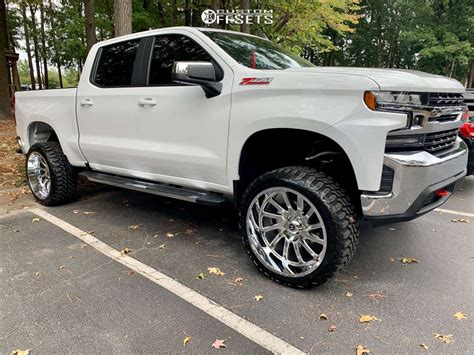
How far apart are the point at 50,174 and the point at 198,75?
2.75m

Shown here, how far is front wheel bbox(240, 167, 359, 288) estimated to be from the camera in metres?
2.65

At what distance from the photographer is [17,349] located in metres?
2.21

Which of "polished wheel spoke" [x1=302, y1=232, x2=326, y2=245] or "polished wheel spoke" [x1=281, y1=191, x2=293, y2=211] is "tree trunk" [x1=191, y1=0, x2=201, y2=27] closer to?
"polished wheel spoke" [x1=281, y1=191, x2=293, y2=211]

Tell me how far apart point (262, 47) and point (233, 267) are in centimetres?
221

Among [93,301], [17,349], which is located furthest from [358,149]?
[17,349]

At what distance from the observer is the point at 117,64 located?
13.6 ft

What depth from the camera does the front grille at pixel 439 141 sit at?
8.59 feet

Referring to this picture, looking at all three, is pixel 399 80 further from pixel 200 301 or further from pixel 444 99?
pixel 200 301

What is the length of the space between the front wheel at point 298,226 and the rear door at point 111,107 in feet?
5.21

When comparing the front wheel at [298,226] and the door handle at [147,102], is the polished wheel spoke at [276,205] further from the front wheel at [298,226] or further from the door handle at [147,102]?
the door handle at [147,102]

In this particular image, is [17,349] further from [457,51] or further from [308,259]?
[457,51]

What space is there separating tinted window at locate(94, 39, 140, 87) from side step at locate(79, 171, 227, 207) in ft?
3.38

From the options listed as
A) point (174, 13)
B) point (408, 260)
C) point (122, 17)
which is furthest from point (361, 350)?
point (174, 13)

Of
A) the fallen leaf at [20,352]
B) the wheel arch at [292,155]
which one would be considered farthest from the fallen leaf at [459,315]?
the fallen leaf at [20,352]
